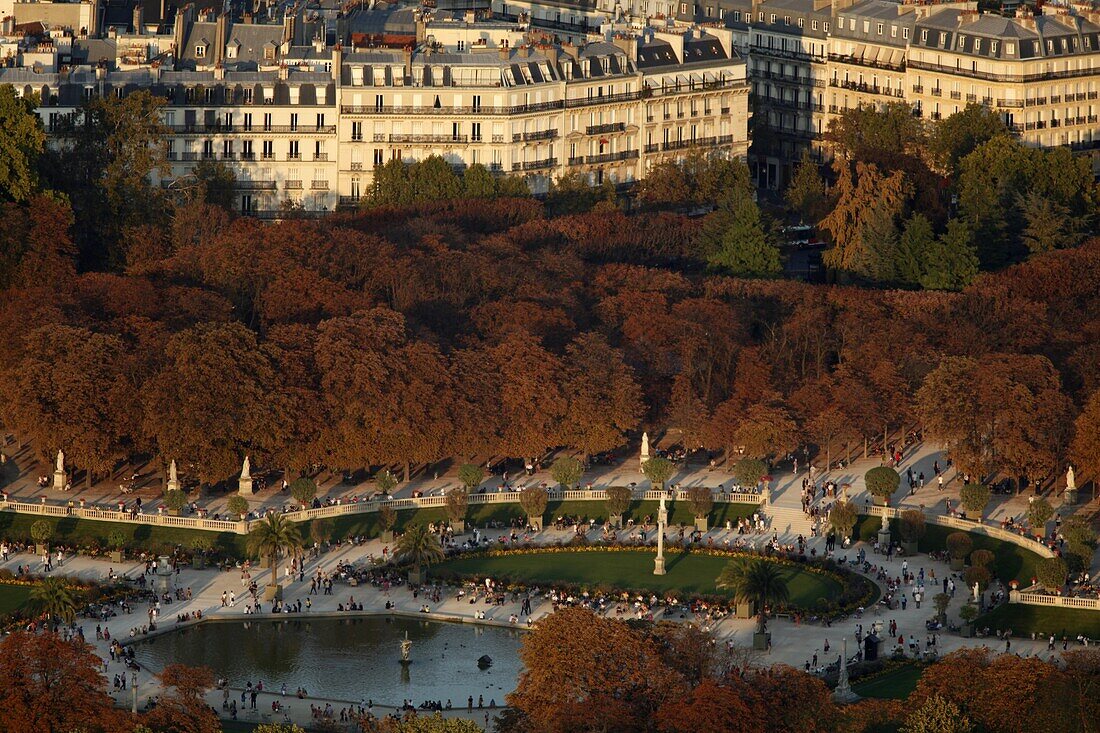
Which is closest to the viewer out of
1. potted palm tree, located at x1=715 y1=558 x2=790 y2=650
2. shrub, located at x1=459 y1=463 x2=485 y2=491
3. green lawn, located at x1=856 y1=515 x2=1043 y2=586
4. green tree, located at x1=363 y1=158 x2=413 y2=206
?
potted palm tree, located at x1=715 y1=558 x2=790 y2=650

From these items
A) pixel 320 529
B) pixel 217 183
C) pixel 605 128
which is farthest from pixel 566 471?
pixel 605 128

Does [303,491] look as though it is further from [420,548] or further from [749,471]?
[749,471]

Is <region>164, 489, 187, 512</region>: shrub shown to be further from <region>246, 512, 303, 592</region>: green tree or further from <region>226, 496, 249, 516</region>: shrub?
<region>246, 512, 303, 592</region>: green tree

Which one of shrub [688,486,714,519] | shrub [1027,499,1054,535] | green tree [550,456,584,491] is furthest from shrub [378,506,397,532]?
shrub [1027,499,1054,535]

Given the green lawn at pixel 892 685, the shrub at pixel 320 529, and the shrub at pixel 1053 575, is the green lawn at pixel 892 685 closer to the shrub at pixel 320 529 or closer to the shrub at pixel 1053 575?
the shrub at pixel 1053 575

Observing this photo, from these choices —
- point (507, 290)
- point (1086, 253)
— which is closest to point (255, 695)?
point (507, 290)

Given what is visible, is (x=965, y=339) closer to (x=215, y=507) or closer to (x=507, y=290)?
(x=507, y=290)

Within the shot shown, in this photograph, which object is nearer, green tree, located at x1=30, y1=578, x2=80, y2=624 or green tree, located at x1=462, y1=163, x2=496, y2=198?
green tree, located at x1=30, y1=578, x2=80, y2=624
